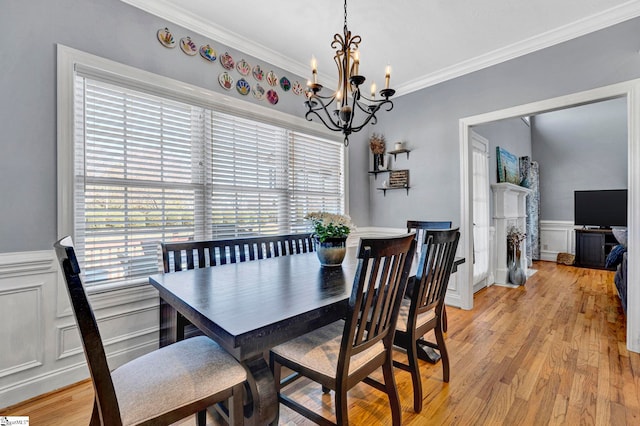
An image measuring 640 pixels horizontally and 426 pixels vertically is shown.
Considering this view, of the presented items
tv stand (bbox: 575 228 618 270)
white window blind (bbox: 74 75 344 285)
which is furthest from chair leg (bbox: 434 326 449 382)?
tv stand (bbox: 575 228 618 270)

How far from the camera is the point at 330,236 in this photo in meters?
1.87

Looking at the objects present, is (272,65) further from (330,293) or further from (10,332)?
(10,332)

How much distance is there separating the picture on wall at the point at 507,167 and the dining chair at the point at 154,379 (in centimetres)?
488

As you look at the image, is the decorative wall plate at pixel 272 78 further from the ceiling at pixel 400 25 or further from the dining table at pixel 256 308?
the dining table at pixel 256 308

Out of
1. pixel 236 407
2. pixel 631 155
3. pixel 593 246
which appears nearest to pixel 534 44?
pixel 631 155

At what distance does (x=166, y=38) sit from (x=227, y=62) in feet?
1.68

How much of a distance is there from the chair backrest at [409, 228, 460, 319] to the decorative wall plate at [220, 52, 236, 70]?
90.6 inches

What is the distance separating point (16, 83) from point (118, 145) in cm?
58

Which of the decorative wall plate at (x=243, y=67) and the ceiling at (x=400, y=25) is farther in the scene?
the decorative wall plate at (x=243, y=67)

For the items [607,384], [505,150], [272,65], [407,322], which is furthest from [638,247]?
[272,65]

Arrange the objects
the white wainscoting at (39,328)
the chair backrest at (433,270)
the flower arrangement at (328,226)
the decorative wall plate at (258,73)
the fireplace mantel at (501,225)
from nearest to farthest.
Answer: the chair backrest at (433,270), the white wainscoting at (39,328), the flower arrangement at (328,226), the decorative wall plate at (258,73), the fireplace mantel at (501,225)

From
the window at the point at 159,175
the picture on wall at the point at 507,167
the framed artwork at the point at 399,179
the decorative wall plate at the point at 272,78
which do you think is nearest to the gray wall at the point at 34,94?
the window at the point at 159,175

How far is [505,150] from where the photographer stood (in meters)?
4.94

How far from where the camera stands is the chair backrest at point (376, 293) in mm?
1148
